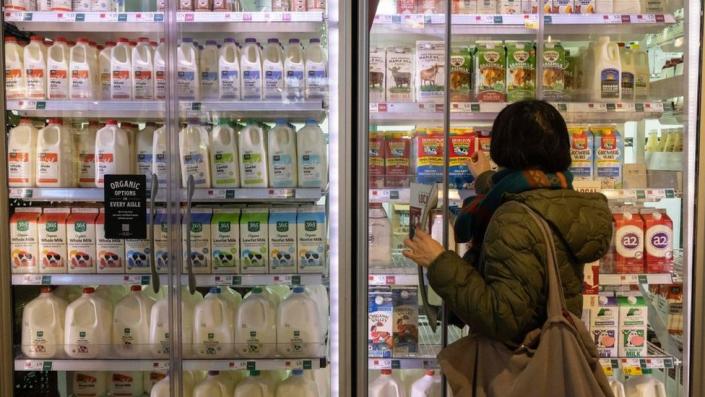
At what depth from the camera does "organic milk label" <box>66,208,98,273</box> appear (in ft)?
7.86

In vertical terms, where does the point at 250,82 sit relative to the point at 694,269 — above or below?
above

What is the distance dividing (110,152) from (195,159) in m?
0.34

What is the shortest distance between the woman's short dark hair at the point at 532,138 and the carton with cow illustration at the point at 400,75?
3.64 feet

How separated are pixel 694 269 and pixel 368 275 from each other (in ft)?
3.88

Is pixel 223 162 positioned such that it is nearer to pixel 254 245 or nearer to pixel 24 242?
pixel 254 245

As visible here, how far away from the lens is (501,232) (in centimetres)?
136

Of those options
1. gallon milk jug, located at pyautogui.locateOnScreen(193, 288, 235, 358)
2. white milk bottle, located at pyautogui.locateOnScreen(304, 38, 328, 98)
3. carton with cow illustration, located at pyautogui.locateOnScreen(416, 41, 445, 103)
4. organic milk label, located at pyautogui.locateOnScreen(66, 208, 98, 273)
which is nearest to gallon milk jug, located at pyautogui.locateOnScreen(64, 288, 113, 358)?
organic milk label, located at pyautogui.locateOnScreen(66, 208, 98, 273)

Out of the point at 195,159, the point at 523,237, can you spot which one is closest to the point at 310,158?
the point at 195,159

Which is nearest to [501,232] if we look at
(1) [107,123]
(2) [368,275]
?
(2) [368,275]

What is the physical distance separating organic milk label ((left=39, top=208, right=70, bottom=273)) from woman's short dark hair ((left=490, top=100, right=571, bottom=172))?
185cm

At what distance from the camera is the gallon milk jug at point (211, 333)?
238 cm

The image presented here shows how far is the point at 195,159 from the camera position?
239 cm

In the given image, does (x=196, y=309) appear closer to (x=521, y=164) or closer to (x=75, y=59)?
(x=75, y=59)

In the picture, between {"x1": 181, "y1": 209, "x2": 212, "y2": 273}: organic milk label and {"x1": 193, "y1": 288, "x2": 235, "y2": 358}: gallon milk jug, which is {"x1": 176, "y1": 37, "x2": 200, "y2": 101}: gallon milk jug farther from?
{"x1": 193, "y1": 288, "x2": 235, "y2": 358}: gallon milk jug
